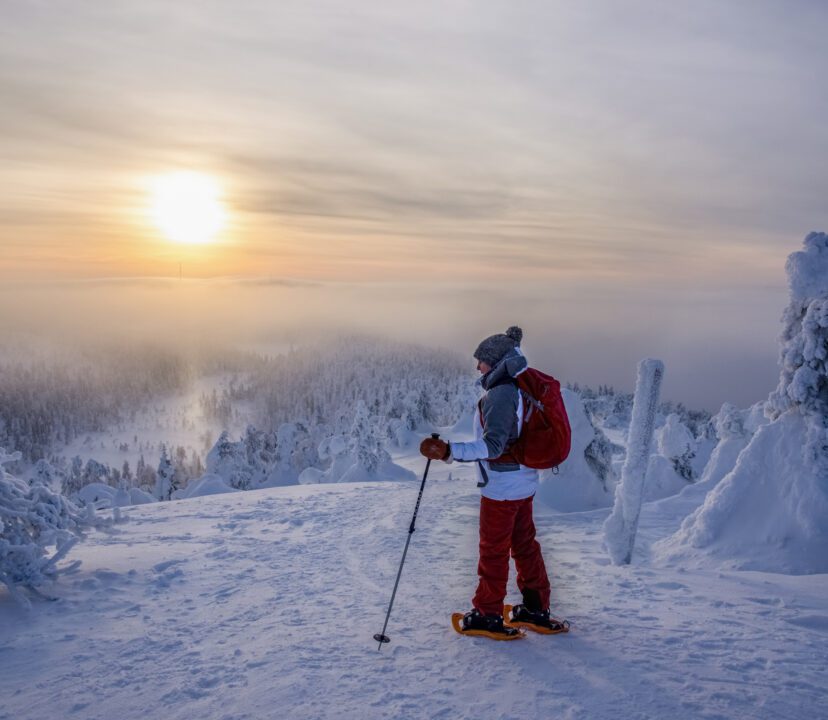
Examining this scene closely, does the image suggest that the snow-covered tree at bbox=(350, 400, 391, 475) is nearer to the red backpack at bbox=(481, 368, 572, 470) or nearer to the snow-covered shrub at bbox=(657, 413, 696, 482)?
the snow-covered shrub at bbox=(657, 413, 696, 482)

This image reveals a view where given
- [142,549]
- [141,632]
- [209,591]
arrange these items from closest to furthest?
[141,632] → [209,591] → [142,549]

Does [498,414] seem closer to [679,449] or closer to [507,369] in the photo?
[507,369]

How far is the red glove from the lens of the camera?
175 inches

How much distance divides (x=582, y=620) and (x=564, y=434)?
78.2 inches

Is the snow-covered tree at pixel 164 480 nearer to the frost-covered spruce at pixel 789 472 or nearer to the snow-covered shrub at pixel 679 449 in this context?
the snow-covered shrub at pixel 679 449

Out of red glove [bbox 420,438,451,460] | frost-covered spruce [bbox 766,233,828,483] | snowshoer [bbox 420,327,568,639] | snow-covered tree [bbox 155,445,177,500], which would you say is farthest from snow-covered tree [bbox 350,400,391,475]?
red glove [bbox 420,438,451,460]

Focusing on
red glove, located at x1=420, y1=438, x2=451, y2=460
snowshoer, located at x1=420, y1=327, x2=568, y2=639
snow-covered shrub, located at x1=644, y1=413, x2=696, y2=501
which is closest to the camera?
red glove, located at x1=420, y1=438, x2=451, y2=460

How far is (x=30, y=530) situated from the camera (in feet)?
20.3

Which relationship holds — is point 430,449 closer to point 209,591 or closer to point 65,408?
point 209,591

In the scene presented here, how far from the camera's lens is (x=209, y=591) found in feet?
20.9

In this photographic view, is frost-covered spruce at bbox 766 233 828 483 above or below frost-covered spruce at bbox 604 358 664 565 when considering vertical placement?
above

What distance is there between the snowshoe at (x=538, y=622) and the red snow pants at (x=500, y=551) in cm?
11

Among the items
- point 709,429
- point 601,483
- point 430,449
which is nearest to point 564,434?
point 430,449

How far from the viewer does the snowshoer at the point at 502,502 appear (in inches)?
181
